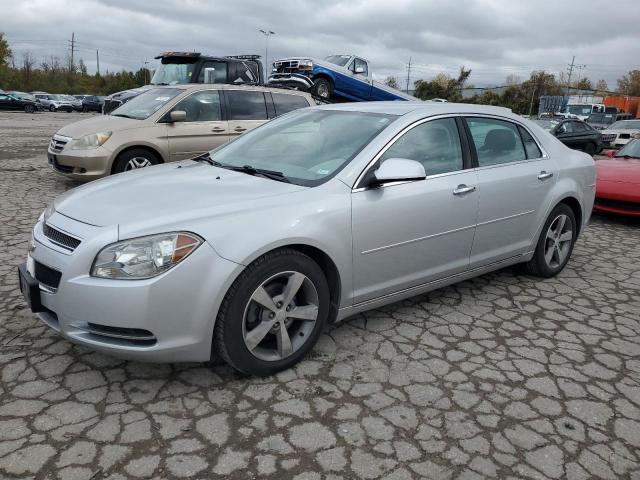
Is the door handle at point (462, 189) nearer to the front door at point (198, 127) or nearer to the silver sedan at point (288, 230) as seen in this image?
the silver sedan at point (288, 230)

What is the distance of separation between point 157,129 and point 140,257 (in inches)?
214

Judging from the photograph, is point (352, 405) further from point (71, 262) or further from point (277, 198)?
point (71, 262)

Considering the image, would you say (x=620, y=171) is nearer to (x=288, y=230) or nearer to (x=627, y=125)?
(x=288, y=230)

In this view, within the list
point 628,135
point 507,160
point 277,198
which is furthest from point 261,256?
point 628,135

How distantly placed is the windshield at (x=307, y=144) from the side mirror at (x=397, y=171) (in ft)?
0.82

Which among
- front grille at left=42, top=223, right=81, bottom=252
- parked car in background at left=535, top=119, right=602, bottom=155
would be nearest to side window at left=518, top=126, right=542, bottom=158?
front grille at left=42, top=223, right=81, bottom=252

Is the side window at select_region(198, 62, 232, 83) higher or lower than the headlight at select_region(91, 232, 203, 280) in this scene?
higher

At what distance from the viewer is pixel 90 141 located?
7273mm

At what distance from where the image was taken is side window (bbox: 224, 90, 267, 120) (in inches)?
325

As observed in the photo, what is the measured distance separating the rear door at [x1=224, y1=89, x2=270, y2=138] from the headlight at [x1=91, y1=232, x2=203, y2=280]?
5.75 metres

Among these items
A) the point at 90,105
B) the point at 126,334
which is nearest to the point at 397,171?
the point at 126,334

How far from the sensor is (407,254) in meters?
3.46

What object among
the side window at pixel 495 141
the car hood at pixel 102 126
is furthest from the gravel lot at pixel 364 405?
the car hood at pixel 102 126

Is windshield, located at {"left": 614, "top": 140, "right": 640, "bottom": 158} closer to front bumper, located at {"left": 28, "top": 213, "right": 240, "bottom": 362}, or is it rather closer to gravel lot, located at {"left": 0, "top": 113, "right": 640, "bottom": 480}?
gravel lot, located at {"left": 0, "top": 113, "right": 640, "bottom": 480}
